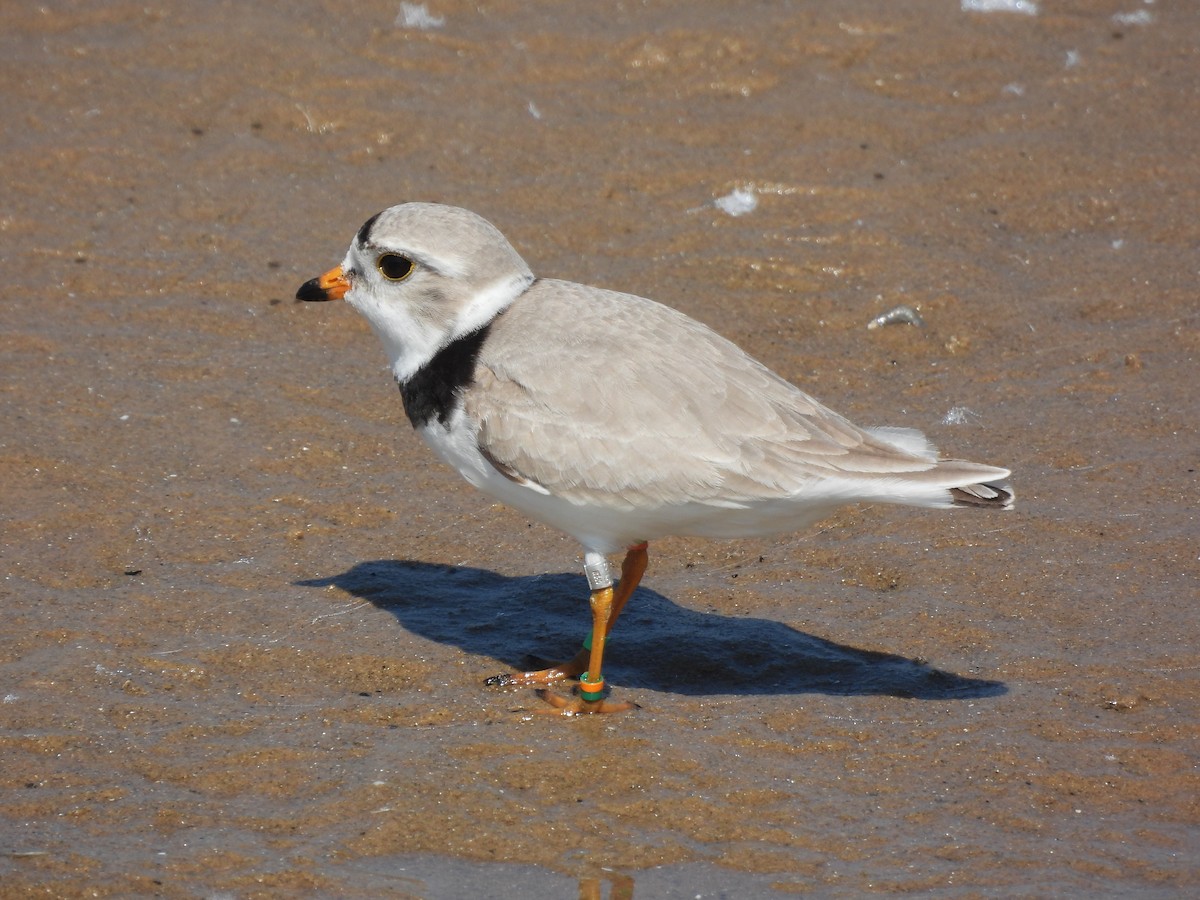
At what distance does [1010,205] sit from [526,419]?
516cm

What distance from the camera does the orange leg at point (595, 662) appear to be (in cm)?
545

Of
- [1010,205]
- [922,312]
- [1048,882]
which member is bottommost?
[1048,882]

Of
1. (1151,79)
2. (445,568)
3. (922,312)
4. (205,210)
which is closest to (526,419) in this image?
(445,568)

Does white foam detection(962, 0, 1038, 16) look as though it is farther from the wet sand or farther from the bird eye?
the bird eye

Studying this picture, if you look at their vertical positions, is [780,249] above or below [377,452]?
above

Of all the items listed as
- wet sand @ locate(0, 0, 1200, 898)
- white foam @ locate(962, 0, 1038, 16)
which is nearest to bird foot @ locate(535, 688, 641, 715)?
wet sand @ locate(0, 0, 1200, 898)

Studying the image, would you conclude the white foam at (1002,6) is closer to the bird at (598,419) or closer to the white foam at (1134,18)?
the white foam at (1134,18)

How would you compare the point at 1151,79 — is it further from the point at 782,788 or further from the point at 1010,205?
the point at 782,788

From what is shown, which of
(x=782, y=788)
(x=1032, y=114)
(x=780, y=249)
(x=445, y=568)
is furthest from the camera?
(x=1032, y=114)

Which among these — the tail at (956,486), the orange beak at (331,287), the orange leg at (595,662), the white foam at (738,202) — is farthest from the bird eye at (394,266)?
the white foam at (738,202)

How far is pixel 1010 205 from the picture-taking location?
9148 mm

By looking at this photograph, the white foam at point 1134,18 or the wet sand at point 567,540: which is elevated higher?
the white foam at point 1134,18

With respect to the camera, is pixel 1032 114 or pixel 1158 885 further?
pixel 1032 114

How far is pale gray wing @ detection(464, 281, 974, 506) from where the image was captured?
5188mm
